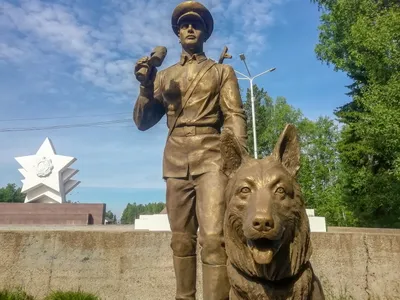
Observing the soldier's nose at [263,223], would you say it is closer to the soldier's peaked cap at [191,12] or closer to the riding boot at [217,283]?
the riding boot at [217,283]

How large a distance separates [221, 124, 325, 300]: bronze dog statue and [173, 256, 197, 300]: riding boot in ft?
2.47

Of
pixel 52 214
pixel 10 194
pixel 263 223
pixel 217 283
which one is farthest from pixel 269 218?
pixel 10 194

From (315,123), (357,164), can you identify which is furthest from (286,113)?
(357,164)

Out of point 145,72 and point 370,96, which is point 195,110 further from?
point 370,96

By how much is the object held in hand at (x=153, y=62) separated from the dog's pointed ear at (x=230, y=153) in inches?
39.0

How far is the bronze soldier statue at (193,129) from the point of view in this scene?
10.7 feet

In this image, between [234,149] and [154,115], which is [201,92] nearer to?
[154,115]

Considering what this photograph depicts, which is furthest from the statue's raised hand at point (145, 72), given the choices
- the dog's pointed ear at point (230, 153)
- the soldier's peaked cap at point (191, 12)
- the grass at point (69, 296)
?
the grass at point (69, 296)

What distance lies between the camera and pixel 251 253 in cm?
254

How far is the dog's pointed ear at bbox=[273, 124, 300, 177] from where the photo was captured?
110 inches

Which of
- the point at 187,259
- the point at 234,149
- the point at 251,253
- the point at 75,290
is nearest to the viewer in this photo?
the point at 251,253

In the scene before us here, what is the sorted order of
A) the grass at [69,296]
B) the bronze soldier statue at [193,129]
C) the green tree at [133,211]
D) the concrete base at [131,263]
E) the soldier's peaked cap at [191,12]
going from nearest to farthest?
the bronze soldier statue at [193,129], the soldier's peaked cap at [191,12], the grass at [69,296], the concrete base at [131,263], the green tree at [133,211]

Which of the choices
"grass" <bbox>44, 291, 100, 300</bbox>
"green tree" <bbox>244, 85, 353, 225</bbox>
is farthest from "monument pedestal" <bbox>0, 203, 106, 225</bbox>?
"grass" <bbox>44, 291, 100, 300</bbox>

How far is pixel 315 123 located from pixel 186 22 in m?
34.0
